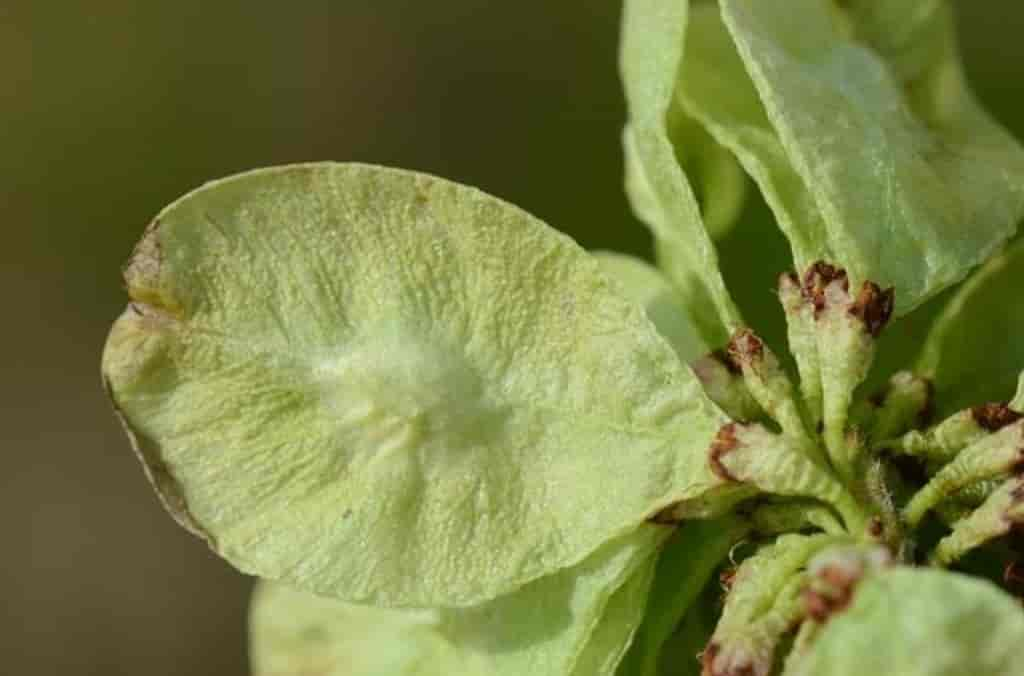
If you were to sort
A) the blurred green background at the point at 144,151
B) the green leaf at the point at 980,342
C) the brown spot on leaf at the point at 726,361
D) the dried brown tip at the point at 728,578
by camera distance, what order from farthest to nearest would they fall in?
the blurred green background at the point at 144,151 → the green leaf at the point at 980,342 → the brown spot on leaf at the point at 726,361 → the dried brown tip at the point at 728,578

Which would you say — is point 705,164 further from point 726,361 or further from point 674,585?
point 674,585

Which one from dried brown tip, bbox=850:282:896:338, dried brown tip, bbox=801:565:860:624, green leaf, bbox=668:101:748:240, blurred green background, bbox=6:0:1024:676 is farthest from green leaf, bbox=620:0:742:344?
blurred green background, bbox=6:0:1024:676

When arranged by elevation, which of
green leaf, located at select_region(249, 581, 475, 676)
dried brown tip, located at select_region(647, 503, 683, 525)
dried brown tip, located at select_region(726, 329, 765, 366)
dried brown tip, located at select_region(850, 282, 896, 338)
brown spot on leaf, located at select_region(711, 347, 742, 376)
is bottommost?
green leaf, located at select_region(249, 581, 475, 676)

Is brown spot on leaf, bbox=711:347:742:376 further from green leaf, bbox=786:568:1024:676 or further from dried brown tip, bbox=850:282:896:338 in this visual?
green leaf, bbox=786:568:1024:676

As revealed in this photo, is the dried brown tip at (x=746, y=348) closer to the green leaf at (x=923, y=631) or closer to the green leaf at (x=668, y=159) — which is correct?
the green leaf at (x=668, y=159)

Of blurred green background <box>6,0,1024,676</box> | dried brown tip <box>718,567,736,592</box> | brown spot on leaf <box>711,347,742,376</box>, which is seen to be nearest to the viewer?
dried brown tip <box>718,567,736,592</box>

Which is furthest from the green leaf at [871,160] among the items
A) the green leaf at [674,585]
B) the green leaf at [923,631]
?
the green leaf at [923,631]
